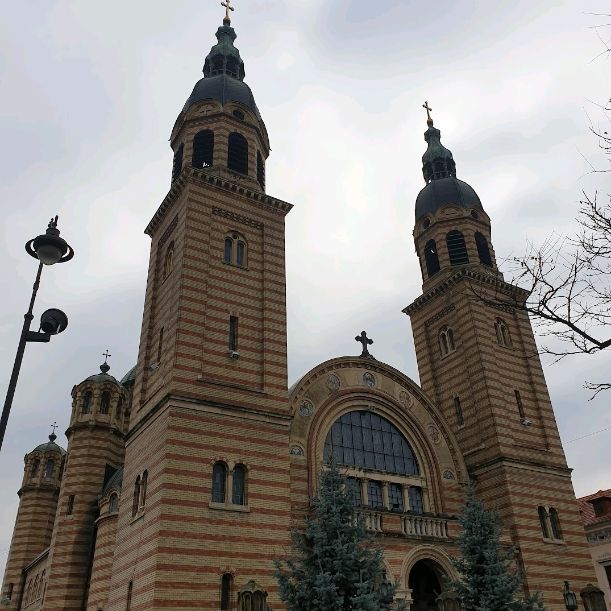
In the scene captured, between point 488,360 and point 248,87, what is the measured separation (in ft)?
60.6

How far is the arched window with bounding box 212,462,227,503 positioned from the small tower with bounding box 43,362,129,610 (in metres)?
13.6

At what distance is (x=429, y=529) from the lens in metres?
24.0

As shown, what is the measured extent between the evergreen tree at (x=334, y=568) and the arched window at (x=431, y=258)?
2038 cm

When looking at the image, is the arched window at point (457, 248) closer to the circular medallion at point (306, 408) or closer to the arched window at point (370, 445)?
the arched window at point (370, 445)

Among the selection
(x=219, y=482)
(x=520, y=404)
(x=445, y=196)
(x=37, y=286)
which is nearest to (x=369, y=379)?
(x=520, y=404)

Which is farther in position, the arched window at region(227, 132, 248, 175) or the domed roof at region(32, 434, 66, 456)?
the domed roof at region(32, 434, 66, 456)

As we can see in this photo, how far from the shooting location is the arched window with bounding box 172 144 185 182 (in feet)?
99.6

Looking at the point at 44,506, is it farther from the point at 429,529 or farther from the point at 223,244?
the point at 429,529

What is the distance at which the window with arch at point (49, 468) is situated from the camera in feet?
147

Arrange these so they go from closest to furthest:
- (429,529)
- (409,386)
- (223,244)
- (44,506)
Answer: (429,529) → (223,244) → (409,386) → (44,506)

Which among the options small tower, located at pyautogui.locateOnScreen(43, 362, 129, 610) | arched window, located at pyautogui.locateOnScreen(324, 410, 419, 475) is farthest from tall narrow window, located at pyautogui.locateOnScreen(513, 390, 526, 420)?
small tower, located at pyautogui.locateOnScreen(43, 362, 129, 610)

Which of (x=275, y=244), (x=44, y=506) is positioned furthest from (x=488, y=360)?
(x=44, y=506)

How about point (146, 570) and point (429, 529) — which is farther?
point (429, 529)

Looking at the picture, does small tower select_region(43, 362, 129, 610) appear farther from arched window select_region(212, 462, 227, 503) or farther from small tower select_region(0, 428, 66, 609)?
arched window select_region(212, 462, 227, 503)
